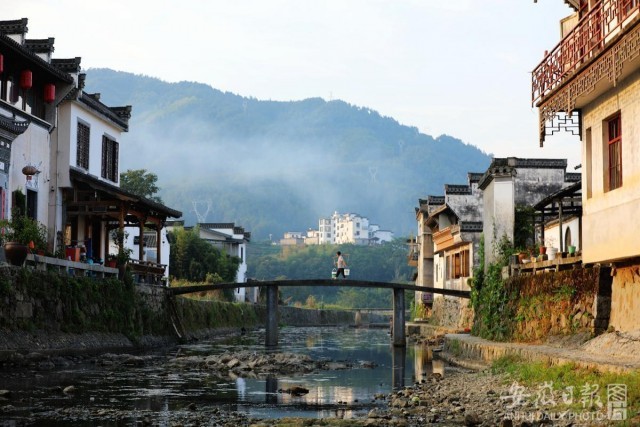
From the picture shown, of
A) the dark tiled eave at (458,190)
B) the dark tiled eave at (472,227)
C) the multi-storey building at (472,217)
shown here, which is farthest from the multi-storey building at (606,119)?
the dark tiled eave at (458,190)

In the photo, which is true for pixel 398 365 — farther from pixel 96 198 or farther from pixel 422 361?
pixel 96 198

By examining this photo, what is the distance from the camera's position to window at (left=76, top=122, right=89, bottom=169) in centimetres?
3672

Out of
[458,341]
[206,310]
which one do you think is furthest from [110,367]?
[206,310]

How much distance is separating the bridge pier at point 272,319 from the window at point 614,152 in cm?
2403

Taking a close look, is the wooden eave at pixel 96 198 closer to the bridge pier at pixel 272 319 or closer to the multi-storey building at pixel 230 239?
the bridge pier at pixel 272 319

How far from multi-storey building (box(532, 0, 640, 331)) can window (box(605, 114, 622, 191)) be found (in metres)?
0.02

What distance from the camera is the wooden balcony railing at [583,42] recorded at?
18.4m

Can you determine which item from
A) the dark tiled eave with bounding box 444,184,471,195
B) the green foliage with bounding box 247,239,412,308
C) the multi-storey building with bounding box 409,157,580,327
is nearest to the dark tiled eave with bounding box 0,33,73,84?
the multi-storey building with bounding box 409,157,580,327

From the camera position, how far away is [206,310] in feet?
165

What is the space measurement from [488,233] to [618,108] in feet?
54.1

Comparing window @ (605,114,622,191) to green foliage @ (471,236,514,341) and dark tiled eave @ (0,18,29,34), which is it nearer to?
green foliage @ (471,236,514,341)

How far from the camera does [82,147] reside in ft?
122

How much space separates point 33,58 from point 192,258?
38980 millimetres

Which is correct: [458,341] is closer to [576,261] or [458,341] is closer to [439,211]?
[576,261]
